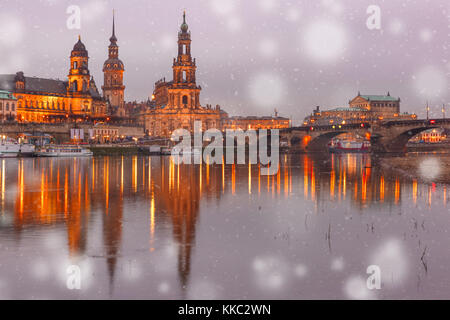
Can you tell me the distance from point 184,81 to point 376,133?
2980 inches

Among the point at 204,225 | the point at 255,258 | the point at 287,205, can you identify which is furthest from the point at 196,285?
the point at 287,205

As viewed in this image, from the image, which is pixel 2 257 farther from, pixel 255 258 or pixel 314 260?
pixel 314 260

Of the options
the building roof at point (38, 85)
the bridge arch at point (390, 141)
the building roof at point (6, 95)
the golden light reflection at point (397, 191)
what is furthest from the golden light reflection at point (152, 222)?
the building roof at point (38, 85)

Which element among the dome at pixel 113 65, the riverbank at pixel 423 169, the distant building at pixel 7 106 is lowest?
the riverbank at pixel 423 169

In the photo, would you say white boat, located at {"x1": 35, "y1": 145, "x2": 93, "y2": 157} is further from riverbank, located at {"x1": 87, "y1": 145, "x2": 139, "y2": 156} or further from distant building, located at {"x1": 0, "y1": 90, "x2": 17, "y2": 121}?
distant building, located at {"x1": 0, "y1": 90, "x2": 17, "y2": 121}

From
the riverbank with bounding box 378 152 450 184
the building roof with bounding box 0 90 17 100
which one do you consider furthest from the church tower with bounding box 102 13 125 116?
the riverbank with bounding box 378 152 450 184

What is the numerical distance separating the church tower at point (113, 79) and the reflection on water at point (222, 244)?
547 feet

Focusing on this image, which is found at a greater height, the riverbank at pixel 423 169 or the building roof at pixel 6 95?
the building roof at pixel 6 95

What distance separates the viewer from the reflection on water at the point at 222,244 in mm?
14086

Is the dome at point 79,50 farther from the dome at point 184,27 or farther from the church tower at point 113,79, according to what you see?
the dome at point 184,27

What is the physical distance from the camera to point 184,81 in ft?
579

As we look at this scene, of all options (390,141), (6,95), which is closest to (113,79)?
(6,95)

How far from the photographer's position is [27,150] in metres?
98.3

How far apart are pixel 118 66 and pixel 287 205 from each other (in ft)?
577
